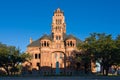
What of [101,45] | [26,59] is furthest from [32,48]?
[101,45]

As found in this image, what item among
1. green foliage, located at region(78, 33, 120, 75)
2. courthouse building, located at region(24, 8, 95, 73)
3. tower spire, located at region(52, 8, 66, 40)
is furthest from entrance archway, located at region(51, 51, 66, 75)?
green foliage, located at region(78, 33, 120, 75)

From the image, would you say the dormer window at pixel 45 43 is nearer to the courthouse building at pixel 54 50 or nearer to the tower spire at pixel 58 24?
the courthouse building at pixel 54 50

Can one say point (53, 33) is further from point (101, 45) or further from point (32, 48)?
point (101, 45)

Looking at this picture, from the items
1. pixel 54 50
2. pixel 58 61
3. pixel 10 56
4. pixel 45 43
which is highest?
pixel 45 43

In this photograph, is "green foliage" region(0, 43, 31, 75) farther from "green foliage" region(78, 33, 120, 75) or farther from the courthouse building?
"green foliage" region(78, 33, 120, 75)

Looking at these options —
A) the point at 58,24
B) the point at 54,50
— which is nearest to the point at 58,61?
the point at 54,50

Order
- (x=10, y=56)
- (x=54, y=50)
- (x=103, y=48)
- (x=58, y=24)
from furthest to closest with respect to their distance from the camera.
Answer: (x=58, y=24) < (x=54, y=50) < (x=10, y=56) < (x=103, y=48)

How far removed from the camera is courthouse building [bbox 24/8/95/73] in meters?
108

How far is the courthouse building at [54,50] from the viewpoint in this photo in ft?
353

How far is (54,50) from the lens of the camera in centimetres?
10938

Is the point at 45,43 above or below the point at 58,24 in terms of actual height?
below

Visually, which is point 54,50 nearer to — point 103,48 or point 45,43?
point 45,43

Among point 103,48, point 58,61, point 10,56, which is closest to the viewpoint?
point 103,48

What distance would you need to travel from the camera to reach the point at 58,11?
11506 cm
